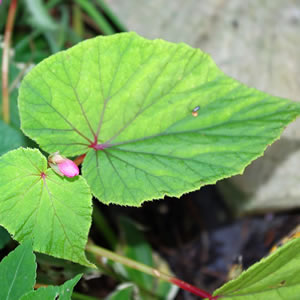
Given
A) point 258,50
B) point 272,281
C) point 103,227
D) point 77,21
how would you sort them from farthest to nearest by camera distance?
1. point 77,21
2. point 258,50
3. point 103,227
4. point 272,281

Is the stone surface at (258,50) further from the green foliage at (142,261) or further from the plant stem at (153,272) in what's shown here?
the plant stem at (153,272)

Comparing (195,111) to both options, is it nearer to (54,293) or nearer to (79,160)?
(79,160)

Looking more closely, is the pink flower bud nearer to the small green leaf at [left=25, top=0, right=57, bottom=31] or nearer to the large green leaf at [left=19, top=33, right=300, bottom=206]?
the large green leaf at [left=19, top=33, right=300, bottom=206]

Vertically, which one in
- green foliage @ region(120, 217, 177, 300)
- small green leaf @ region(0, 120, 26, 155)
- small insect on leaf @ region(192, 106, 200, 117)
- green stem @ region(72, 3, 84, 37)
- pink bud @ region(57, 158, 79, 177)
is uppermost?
green stem @ region(72, 3, 84, 37)

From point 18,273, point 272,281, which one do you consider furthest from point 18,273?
point 272,281

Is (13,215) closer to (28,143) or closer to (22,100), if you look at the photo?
(22,100)

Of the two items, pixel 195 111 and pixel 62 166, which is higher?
pixel 195 111

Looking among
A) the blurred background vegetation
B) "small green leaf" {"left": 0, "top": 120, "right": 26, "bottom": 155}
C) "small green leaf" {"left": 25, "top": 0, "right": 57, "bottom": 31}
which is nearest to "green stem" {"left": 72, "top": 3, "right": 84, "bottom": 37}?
the blurred background vegetation
